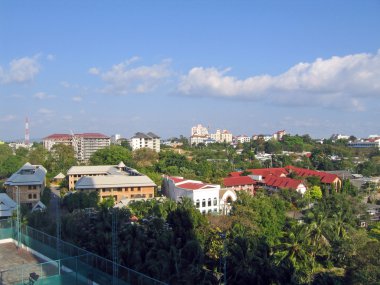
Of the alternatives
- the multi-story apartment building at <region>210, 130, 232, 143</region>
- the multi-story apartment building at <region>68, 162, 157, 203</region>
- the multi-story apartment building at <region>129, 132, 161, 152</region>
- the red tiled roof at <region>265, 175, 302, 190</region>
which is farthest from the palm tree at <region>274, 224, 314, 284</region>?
the multi-story apartment building at <region>210, 130, 232, 143</region>

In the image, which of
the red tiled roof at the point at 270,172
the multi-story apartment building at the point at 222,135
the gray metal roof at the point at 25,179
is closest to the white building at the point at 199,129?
the multi-story apartment building at the point at 222,135

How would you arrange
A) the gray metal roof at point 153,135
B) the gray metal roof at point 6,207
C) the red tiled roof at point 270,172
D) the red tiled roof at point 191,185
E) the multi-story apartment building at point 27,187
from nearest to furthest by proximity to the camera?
the gray metal roof at point 6,207
the red tiled roof at point 191,185
the multi-story apartment building at point 27,187
the red tiled roof at point 270,172
the gray metal roof at point 153,135

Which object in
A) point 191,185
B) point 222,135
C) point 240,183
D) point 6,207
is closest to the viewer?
point 6,207

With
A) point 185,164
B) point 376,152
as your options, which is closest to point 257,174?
point 185,164

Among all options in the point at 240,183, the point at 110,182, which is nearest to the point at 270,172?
the point at 240,183

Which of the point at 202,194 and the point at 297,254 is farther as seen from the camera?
the point at 202,194

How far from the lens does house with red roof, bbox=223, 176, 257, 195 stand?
Result: 33.5m

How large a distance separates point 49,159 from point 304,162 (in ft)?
104

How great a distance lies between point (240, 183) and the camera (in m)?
33.9

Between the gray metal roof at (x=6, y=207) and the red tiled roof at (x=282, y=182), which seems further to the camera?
the red tiled roof at (x=282, y=182)

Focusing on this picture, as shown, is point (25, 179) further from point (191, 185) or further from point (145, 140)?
point (145, 140)

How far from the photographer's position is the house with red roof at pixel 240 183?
3347cm

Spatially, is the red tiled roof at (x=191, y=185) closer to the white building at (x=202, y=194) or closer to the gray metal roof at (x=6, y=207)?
the white building at (x=202, y=194)

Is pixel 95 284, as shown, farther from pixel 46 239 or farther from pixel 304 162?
pixel 304 162
